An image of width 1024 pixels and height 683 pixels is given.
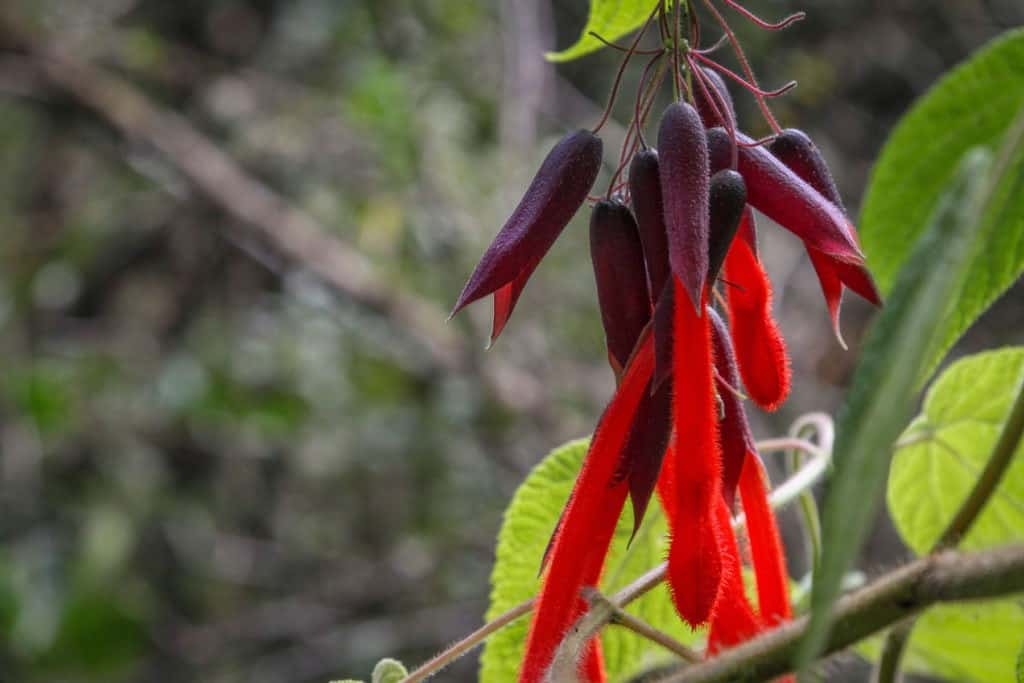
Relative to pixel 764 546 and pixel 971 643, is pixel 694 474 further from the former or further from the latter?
pixel 971 643

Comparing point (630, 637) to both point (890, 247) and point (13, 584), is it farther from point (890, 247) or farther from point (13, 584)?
point (13, 584)

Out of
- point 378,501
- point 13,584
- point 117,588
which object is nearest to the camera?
point 13,584

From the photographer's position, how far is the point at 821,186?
24.8 inches

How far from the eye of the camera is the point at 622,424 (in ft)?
1.90

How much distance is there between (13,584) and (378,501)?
4.01ft

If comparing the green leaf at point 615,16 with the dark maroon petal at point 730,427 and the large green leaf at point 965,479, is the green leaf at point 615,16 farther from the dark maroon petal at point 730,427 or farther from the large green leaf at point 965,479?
the large green leaf at point 965,479

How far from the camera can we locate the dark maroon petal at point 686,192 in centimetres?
53

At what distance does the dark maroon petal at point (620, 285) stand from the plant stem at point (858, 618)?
7.7 inches

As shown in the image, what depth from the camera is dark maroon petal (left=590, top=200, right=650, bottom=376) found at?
607 millimetres

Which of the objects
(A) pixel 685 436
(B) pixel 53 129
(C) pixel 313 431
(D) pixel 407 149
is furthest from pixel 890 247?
(B) pixel 53 129

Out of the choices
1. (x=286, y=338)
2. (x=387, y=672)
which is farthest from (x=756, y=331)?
(x=286, y=338)

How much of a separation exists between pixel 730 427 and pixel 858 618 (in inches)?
7.0

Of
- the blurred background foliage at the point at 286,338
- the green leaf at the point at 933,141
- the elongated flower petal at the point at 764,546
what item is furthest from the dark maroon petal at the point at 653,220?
the blurred background foliage at the point at 286,338

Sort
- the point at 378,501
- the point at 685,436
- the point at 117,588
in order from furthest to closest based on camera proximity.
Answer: the point at 378,501 → the point at 117,588 → the point at 685,436
